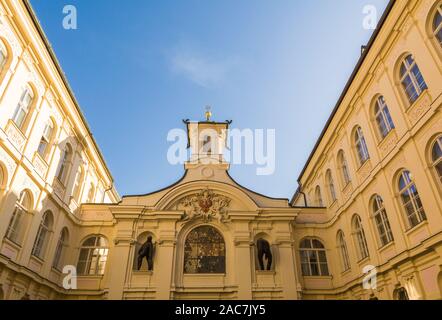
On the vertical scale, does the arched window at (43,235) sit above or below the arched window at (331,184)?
below

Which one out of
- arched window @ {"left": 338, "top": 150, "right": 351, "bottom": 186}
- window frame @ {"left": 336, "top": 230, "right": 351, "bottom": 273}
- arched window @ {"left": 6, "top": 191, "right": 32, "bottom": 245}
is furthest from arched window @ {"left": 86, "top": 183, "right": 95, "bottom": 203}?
arched window @ {"left": 338, "top": 150, "right": 351, "bottom": 186}

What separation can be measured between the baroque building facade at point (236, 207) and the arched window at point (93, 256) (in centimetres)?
6

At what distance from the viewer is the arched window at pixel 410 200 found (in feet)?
36.5

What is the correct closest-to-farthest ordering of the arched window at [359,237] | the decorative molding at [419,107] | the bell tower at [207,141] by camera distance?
the decorative molding at [419,107] < the arched window at [359,237] < the bell tower at [207,141]

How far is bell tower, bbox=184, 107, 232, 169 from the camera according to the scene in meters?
20.7

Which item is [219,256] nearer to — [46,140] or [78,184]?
[78,184]

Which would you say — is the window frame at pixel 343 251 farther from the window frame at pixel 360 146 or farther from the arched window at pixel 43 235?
the arched window at pixel 43 235

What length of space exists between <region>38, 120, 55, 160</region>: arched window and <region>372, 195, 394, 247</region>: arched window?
15.6 meters

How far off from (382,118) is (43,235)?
16.7 m

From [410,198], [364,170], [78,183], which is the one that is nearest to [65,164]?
[78,183]

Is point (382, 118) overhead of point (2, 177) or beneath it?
overhead

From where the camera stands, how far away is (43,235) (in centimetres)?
1530

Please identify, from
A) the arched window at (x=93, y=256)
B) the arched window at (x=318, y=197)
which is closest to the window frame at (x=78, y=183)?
the arched window at (x=93, y=256)
